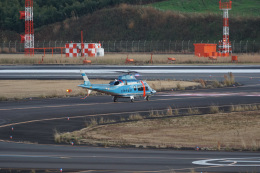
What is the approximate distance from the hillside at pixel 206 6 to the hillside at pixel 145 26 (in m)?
13.3

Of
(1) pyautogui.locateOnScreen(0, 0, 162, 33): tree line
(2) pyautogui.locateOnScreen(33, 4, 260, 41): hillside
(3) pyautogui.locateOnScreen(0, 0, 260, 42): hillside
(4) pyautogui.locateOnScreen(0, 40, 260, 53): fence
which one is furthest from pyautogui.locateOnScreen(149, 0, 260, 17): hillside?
(4) pyautogui.locateOnScreen(0, 40, 260, 53): fence

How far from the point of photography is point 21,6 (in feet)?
516

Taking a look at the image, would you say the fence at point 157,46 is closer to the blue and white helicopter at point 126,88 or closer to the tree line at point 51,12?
the tree line at point 51,12

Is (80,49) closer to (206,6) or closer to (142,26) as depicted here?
(142,26)

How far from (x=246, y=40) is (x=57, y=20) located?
185 feet

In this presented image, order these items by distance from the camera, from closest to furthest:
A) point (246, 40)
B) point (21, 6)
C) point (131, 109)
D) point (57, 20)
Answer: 1. point (131, 109)
2. point (246, 40)
3. point (57, 20)
4. point (21, 6)

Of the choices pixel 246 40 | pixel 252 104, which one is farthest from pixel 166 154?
pixel 246 40

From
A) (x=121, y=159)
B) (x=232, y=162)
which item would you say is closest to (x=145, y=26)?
(x=121, y=159)

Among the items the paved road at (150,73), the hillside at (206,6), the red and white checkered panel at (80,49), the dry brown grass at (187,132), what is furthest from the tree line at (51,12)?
the dry brown grass at (187,132)

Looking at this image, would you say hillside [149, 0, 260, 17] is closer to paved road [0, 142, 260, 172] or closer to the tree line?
the tree line

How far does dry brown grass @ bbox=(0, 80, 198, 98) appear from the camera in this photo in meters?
42.5

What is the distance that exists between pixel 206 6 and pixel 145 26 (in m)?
28.2

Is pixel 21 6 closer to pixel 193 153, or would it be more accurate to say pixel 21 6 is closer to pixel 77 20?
pixel 77 20

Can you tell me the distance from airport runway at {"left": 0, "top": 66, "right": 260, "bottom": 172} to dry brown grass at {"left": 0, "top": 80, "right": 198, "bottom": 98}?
3.13m
